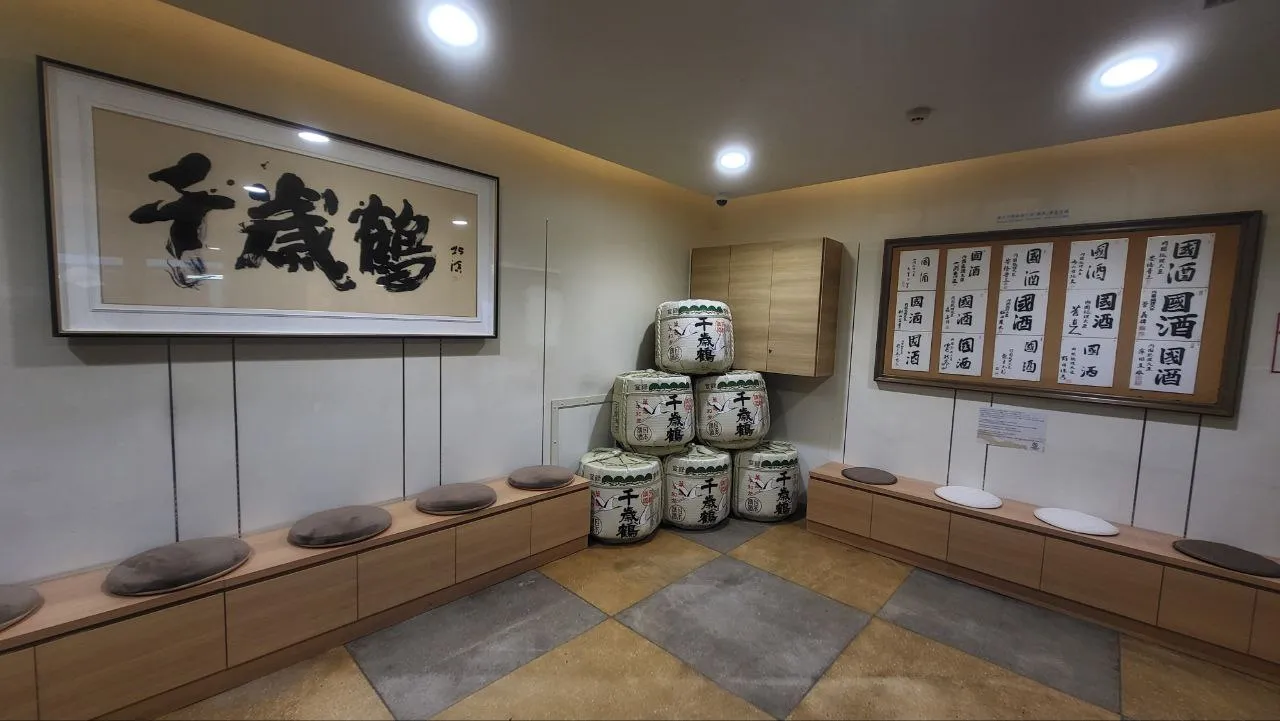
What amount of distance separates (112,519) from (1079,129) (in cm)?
453

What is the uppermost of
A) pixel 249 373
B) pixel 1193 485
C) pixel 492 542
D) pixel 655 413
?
pixel 249 373

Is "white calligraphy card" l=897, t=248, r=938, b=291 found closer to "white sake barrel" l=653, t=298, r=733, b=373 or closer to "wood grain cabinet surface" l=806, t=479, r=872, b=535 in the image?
"white sake barrel" l=653, t=298, r=733, b=373

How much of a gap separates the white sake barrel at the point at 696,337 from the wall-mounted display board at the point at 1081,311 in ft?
3.66

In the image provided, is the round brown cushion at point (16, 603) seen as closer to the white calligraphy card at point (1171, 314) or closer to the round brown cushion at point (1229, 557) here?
the round brown cushion at point (1229, 557)

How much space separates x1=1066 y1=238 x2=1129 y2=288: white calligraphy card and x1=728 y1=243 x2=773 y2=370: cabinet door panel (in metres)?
1.73

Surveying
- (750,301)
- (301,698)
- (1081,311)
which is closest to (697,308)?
(750,301)

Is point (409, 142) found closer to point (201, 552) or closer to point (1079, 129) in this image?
point (201, 552)

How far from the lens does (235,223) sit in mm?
2010

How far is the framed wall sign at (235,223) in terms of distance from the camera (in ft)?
5.61

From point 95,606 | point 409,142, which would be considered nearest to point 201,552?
point 95,606

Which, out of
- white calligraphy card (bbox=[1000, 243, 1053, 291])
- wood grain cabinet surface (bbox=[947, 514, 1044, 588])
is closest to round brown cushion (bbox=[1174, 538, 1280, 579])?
wood grain cabinet surface (bbox=[947, 514, 1044, 588])

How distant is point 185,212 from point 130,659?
1.62 meters

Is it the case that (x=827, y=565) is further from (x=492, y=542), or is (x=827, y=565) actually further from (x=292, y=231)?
(x=292, y=231)

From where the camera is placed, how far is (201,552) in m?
1.85
